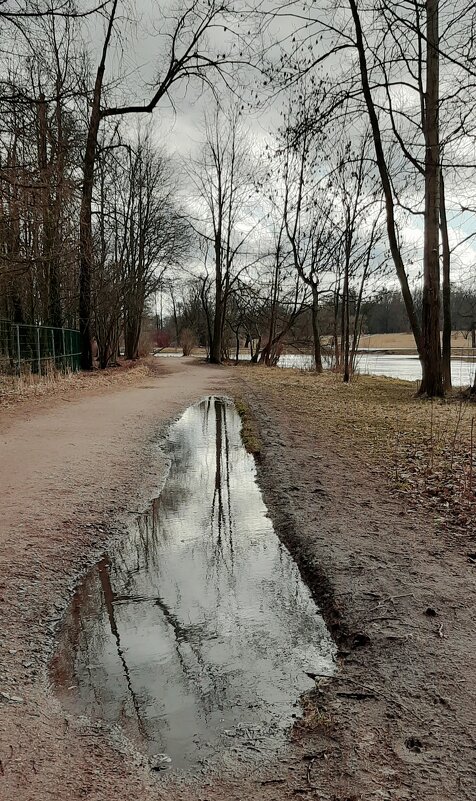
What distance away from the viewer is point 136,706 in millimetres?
2605

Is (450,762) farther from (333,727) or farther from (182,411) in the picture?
(182,411)

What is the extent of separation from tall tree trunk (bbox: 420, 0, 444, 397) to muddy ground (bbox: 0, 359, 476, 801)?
24.5 ft

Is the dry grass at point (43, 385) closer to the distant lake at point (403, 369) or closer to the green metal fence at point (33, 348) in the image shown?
the green metal fence at point (33, 348)

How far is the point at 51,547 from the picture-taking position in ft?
14.9

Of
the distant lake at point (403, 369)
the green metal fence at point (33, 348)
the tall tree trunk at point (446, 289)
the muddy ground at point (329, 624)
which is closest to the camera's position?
the muddy ground at point (329, 624)

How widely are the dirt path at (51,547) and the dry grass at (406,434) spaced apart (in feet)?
9.73

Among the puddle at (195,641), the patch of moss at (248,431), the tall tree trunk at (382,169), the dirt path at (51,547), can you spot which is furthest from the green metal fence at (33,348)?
the puddle at (195,641)

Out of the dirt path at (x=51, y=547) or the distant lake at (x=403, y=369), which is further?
the distant lake at (x=403, y=369)

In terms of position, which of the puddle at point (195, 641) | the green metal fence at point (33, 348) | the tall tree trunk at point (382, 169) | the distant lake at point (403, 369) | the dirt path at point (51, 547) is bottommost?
the puddle at point (195, 641)

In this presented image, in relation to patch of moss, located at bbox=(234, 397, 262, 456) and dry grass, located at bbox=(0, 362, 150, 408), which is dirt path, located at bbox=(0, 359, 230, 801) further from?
dry grass, located at bbox=(0, 362, 150, 408)

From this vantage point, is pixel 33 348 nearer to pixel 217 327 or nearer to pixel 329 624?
pixel 329 624

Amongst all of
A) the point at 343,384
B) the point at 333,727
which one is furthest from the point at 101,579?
the point at 343,384

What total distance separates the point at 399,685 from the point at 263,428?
7.54m

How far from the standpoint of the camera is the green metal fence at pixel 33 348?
16.6 meters
